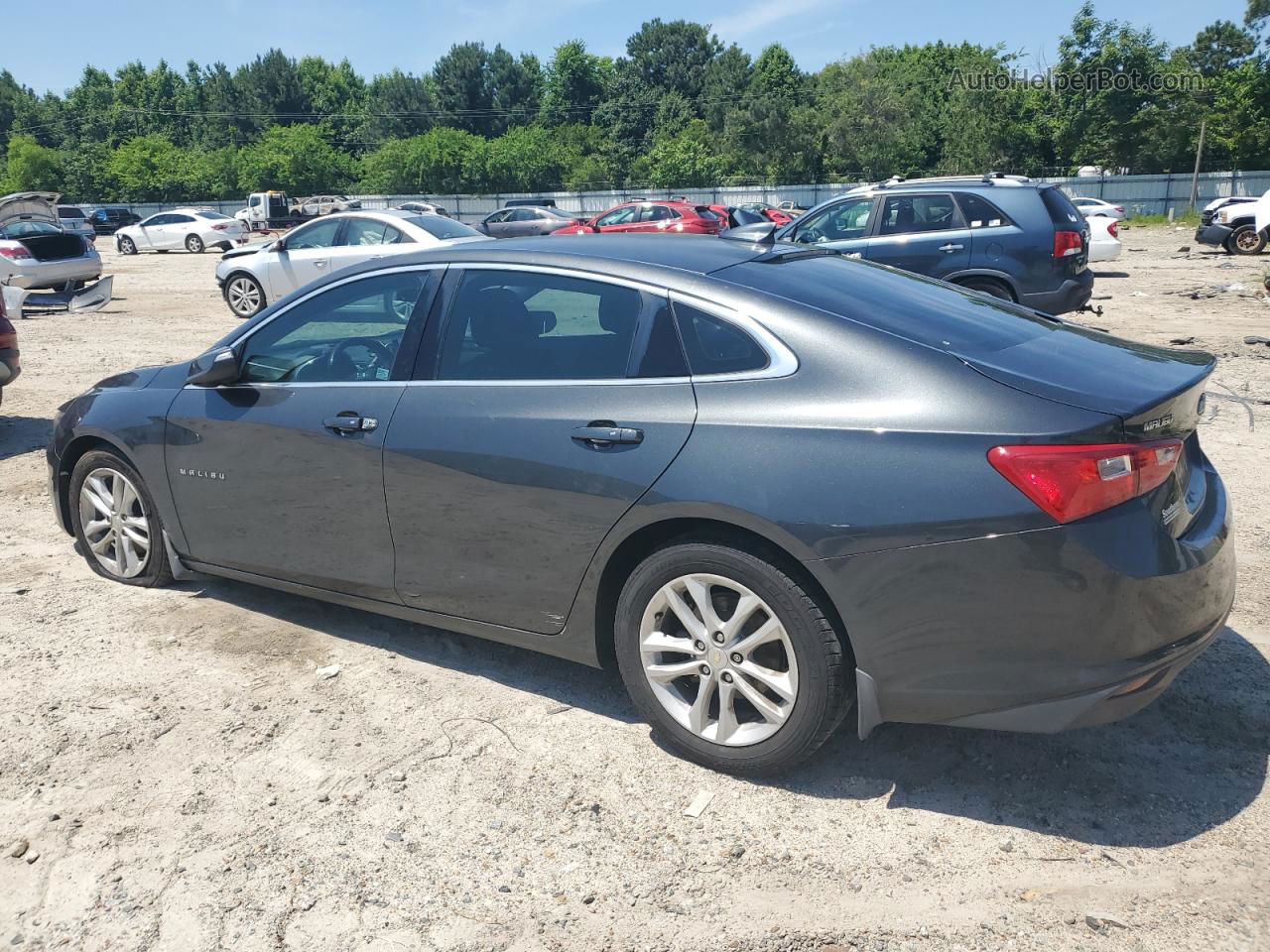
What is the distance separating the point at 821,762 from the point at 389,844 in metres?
1.39

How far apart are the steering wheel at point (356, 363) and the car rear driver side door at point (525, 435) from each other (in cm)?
24

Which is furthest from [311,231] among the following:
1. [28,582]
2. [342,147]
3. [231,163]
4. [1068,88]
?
[342,147]

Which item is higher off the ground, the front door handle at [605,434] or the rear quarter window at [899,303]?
the rear quarter window at [899,303]

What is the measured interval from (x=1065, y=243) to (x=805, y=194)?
49.0 meters

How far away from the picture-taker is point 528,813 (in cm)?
320

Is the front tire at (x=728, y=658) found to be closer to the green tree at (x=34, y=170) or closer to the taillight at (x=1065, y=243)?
the taillight at (x=1065, y=243)

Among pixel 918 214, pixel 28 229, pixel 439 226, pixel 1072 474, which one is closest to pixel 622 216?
pixel 439 226

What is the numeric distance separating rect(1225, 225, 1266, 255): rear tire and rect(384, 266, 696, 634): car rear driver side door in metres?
24.1

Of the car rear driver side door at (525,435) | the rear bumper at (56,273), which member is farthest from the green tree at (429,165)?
the car rear driver side door at (525,435)

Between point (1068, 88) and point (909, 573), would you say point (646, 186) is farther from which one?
point (909, 573)

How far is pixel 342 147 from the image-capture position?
96.1 meters

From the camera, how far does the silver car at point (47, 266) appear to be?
16.3 metres

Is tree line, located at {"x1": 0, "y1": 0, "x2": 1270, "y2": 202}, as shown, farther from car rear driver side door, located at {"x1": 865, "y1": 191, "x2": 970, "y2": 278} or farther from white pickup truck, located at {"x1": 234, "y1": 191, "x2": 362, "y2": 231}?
car rear driver side door, located at {"x1": 865, "y1": 191, "x2": 970, "y2": 278}

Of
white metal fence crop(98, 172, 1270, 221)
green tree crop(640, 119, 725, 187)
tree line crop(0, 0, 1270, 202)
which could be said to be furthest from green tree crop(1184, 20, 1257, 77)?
green tree crop(640, 119, 725, 187)
